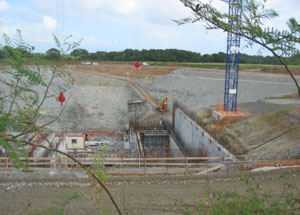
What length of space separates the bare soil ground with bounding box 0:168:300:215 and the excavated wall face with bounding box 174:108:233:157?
465cm

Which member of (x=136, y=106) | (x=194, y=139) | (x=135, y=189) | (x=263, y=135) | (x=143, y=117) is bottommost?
(x=143, y=117)

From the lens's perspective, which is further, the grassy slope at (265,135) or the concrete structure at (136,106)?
the concrete structure at (136,106)

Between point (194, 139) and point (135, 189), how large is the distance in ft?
39.3

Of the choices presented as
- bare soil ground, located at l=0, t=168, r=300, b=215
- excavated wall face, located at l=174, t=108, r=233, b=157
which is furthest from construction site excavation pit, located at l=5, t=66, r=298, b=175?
bare soil ground, located at l=0, t=168, r=300, b=215

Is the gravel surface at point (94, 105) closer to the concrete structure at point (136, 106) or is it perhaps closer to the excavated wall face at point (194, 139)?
the concrete structure at point (136, 106)

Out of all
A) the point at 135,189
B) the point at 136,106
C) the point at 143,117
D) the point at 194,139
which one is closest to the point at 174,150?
the point at 194,139

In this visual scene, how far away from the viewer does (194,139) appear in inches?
818

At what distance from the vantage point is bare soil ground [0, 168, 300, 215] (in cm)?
800

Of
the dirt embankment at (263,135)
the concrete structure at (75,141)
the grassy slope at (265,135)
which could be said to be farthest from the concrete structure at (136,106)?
the grassy slope at (265,135)

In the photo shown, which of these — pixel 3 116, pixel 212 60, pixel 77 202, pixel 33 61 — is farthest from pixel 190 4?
pixel 212 60

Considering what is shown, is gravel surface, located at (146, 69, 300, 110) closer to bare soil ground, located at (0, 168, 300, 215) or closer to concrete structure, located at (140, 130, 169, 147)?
concrete structure, located at (140, 130, 169, 147)

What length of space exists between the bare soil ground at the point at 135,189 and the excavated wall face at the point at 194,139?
15.2 ft

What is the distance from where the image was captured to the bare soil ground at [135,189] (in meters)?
8.00

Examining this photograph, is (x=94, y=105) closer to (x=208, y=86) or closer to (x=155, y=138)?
(x=155, y=138)
